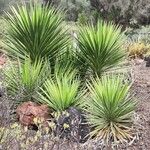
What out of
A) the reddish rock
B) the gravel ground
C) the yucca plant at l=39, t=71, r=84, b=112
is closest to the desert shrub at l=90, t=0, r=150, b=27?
the gravel ground

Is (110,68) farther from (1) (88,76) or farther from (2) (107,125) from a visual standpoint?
(2) (107,125)

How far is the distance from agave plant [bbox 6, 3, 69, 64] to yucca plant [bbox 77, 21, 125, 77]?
1.07 ft

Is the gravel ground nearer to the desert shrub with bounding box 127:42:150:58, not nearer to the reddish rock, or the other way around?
the reddish rock

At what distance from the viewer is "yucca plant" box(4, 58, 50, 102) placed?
279 inches

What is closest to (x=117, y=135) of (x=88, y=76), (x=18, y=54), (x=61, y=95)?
(x=61, y=95)

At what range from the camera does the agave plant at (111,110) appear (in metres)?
6.50

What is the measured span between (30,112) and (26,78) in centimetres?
73

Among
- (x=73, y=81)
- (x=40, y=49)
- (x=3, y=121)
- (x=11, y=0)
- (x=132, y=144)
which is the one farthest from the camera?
(x=11, y=0)

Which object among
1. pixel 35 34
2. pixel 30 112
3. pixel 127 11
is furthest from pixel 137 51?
pixel 127 11

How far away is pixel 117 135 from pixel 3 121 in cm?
253

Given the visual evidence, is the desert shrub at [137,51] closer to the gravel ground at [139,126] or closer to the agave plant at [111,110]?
the gravel ground at [139,126]

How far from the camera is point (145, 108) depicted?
750cm

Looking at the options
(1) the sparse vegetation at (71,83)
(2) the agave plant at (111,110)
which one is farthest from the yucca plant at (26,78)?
(2) the agave plant at (111,110)

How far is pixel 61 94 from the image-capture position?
22.1 feet
